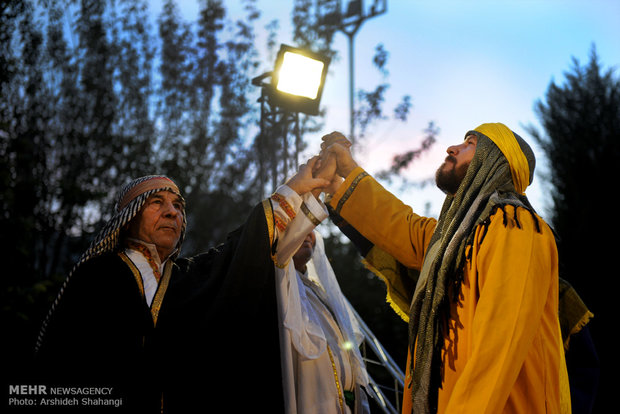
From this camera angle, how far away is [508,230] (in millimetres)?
1862

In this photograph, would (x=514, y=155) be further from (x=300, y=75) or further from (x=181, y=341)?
(x=300, y=75)

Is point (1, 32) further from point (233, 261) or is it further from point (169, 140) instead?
point (233, 261)

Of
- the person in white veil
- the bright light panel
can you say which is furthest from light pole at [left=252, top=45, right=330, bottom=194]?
the person in white veil

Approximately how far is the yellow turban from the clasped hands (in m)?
0.83

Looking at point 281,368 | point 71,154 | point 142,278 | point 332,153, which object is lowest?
point 281,368

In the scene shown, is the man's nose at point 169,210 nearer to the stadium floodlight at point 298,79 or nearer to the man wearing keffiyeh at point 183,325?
the man wearing keffiyeh at point 183,325

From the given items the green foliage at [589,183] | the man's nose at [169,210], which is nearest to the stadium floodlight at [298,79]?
the man's nose at [169,210]

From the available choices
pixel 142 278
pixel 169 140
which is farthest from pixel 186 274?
pixel 169 140

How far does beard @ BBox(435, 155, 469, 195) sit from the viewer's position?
236 centimetres

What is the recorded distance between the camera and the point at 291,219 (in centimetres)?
226

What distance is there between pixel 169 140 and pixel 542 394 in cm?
871

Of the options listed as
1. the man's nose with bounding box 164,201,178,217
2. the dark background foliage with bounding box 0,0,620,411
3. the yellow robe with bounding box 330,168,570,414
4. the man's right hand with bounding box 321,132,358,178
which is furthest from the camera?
the dark background foliage with bounding box 0,0,620,411

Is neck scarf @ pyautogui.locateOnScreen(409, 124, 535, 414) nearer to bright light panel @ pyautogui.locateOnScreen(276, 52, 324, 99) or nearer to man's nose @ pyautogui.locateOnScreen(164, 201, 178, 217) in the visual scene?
man's nose @ pyautogui.locateOnScreen(164, 201, 178, 217)

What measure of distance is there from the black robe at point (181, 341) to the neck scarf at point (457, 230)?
0.67m
